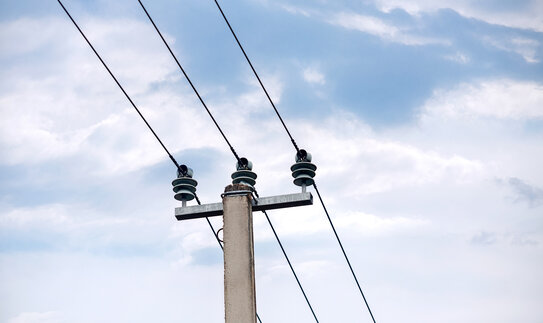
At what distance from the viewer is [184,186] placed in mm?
10992

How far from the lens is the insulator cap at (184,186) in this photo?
1095cm

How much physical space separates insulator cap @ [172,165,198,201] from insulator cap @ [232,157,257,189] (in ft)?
2.96

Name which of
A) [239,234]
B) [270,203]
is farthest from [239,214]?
[270,203]

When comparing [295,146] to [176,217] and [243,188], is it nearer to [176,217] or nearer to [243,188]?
[243,188]

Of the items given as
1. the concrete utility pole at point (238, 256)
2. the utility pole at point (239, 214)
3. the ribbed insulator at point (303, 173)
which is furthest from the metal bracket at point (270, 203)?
the ribbed insulator at point (303, 173)

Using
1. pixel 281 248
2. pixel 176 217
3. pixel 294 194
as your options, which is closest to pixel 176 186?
pixel 176 217

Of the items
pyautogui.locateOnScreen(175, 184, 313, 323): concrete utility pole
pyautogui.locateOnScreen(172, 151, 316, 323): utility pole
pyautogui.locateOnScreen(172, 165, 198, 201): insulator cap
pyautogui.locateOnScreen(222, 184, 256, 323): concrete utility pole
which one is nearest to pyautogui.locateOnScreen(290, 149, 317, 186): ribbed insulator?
pyautogui.locateOnScreen(172, 151, 316, 323): utility pole

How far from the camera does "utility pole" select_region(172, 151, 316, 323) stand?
9.41m

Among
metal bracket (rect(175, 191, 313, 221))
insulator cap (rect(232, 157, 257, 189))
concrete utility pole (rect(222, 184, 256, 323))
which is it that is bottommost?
concrete utility pole (rect(222, 184, 256, 323))

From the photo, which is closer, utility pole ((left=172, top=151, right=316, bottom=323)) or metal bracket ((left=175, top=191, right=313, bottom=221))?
utility pole ((left=172, top=151, right=316, bottom=323))

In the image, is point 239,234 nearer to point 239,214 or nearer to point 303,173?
point 239,214

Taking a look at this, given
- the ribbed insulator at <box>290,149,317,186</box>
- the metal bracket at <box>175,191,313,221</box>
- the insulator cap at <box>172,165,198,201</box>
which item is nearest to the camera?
the metal bracket at <box>175,191,313,221</box>

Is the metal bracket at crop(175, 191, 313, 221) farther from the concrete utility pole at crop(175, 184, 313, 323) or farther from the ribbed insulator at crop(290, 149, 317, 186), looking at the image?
the ribbed insulator at crop(290, 149, 317, 186)

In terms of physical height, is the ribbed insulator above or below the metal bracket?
above
